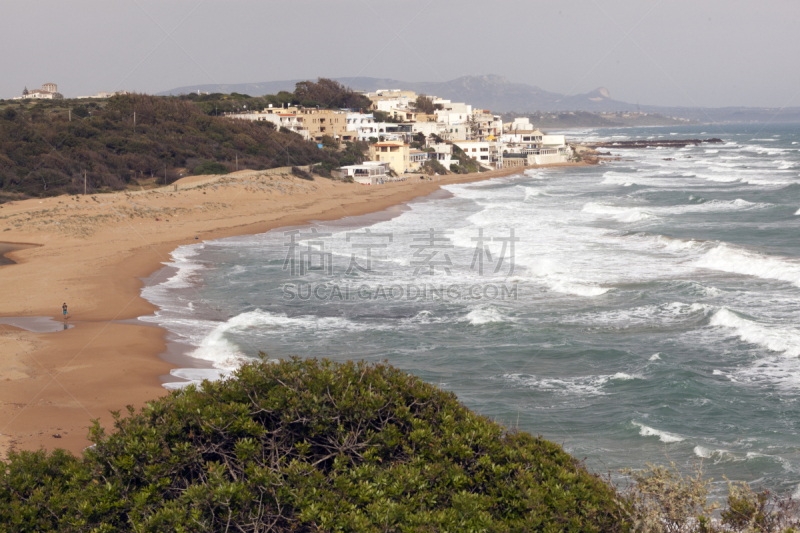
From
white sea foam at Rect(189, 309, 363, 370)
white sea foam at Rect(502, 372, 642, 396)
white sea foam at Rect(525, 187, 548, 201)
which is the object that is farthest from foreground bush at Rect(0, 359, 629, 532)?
white sea foam at Rect(525, 187, 548, 201)

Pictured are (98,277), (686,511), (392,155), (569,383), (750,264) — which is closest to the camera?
(686,511)

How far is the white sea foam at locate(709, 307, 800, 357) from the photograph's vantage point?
13.7 metres

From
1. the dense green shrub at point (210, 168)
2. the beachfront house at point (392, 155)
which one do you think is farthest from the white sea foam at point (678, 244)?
the beachfront house at point (392, 155)

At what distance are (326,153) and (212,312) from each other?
137 feet

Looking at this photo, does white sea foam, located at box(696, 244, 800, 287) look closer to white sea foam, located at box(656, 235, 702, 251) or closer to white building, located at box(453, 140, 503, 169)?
white sea foam, located at box(656, 235, 702, 251)

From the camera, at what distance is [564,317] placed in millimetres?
16656

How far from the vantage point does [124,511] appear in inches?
198

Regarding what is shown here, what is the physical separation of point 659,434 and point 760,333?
19.2ft

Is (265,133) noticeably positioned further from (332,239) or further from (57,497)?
(57,497)

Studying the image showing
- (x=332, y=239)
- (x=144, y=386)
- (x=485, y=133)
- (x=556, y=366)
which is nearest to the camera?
(x=144, y=386)

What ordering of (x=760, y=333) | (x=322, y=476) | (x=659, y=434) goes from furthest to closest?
1. (x=760, y=333)
2. (x=659, y=434)
3. (x=322, y=476)

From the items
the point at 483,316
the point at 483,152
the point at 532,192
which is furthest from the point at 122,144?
the point at 483,152

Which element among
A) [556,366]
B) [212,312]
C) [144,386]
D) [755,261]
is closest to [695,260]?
[755,261]

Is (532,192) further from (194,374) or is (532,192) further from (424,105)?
(424,105)
